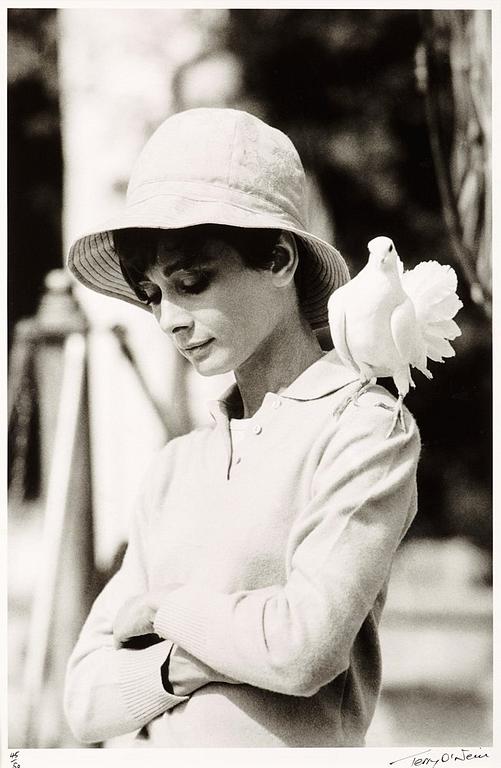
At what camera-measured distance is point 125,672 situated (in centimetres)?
142

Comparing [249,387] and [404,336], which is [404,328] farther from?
[249,387]

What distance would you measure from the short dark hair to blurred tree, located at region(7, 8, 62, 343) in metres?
0.57

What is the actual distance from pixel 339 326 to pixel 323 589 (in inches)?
13.2

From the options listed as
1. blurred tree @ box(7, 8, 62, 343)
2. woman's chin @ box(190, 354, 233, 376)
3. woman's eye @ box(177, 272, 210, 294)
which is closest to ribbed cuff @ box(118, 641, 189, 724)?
woman's chin @ box(190, 354, 233, 376)

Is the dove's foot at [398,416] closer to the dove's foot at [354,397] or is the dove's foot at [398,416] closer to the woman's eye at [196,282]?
the dove's foot at [354,397]

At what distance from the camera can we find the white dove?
134 cm

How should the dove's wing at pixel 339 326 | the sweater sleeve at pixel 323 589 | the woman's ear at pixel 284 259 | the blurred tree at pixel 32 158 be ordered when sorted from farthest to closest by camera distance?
the blurred tree at pixel 32 158 < the woman's ear at pixel 284 259 < the dove's wing at pixel 339 326 < the sweater sleeve at pixel 323 589

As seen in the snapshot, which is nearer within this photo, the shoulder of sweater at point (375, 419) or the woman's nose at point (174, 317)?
the shoulder of sweater at point (375, 419)

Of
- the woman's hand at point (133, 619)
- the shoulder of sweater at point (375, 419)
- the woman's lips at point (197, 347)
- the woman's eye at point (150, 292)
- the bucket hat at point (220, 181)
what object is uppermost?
the bucket hat at point (220, 181)

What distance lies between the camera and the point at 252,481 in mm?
Answer: 1399

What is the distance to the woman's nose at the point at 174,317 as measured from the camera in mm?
1437

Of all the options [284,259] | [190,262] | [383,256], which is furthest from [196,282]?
[383,256]

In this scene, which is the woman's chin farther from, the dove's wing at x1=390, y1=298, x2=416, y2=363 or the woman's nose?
the dove's wing at x1=390, y1=298, x2=416, y2=363

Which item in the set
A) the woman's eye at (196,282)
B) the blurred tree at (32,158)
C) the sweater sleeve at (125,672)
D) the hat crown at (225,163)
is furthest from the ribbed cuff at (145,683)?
the blurred tree at (32,158)
